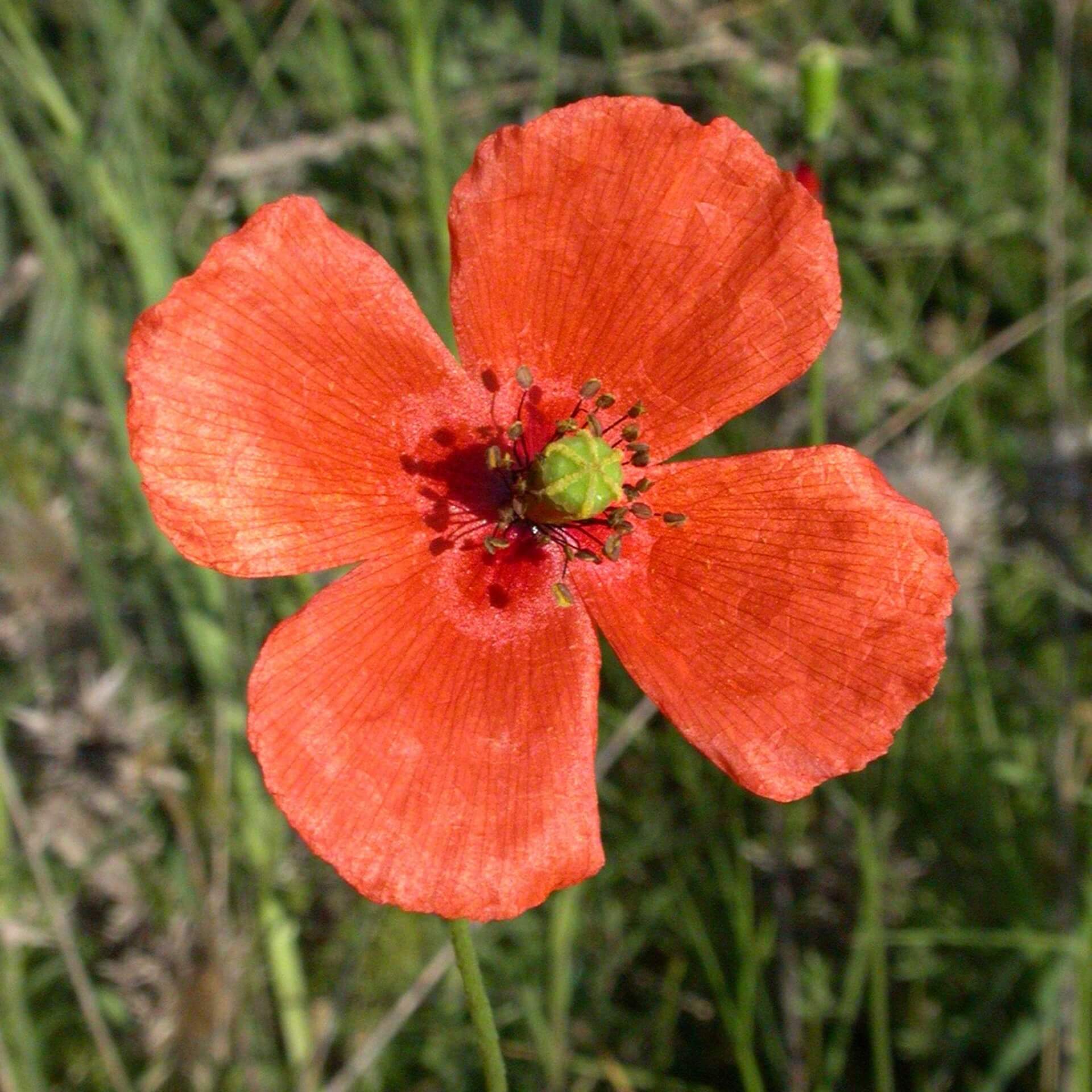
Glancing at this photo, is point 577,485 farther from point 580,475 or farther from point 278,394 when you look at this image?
point 278,394

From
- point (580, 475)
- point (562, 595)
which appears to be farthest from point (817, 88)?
point (562, 595)

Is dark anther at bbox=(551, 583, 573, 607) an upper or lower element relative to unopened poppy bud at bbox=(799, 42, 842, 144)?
lower

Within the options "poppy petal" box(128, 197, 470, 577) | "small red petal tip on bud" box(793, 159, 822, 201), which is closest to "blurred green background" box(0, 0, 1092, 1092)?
"small red petal tip on bud" box(793, 159, 822, 201)

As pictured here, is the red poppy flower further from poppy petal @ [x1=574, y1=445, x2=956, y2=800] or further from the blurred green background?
the blurred green background

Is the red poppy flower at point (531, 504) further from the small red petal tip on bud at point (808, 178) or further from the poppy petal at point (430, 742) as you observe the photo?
the small red petal tip on bud at point (808, 178)

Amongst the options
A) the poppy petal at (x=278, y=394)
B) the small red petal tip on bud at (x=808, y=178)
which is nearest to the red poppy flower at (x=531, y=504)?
the poppy petal at (x=278, y=394)

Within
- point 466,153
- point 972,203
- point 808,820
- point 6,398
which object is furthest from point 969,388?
point 6,398
